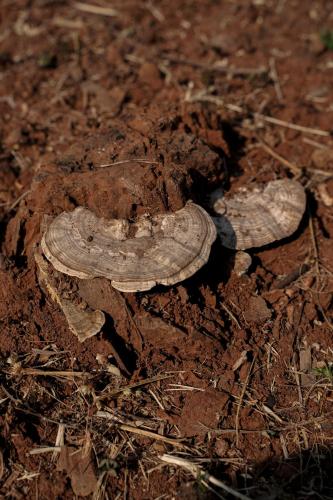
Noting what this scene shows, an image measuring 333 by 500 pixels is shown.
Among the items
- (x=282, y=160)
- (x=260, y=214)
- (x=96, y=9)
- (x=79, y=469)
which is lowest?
(x=79, y=469)

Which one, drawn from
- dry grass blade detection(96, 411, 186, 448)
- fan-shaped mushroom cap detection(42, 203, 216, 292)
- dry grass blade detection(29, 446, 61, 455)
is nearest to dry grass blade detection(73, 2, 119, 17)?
fan-shaped mushroom cap detection(42, 203, 216, 292)

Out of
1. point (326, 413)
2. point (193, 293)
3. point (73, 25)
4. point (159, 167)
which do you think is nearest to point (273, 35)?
point (73, 25)

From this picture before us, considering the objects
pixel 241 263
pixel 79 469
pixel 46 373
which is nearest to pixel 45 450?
pixel 79 469

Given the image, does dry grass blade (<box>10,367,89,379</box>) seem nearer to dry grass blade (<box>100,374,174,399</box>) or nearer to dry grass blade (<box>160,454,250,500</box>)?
dry grass blade (<box>100,374,174,399</box>)

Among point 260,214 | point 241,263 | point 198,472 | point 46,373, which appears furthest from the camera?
point 260,214

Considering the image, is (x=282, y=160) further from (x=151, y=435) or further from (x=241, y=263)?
(x=151, y=435)

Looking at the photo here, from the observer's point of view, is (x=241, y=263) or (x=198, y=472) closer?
(x=198, y=472)
